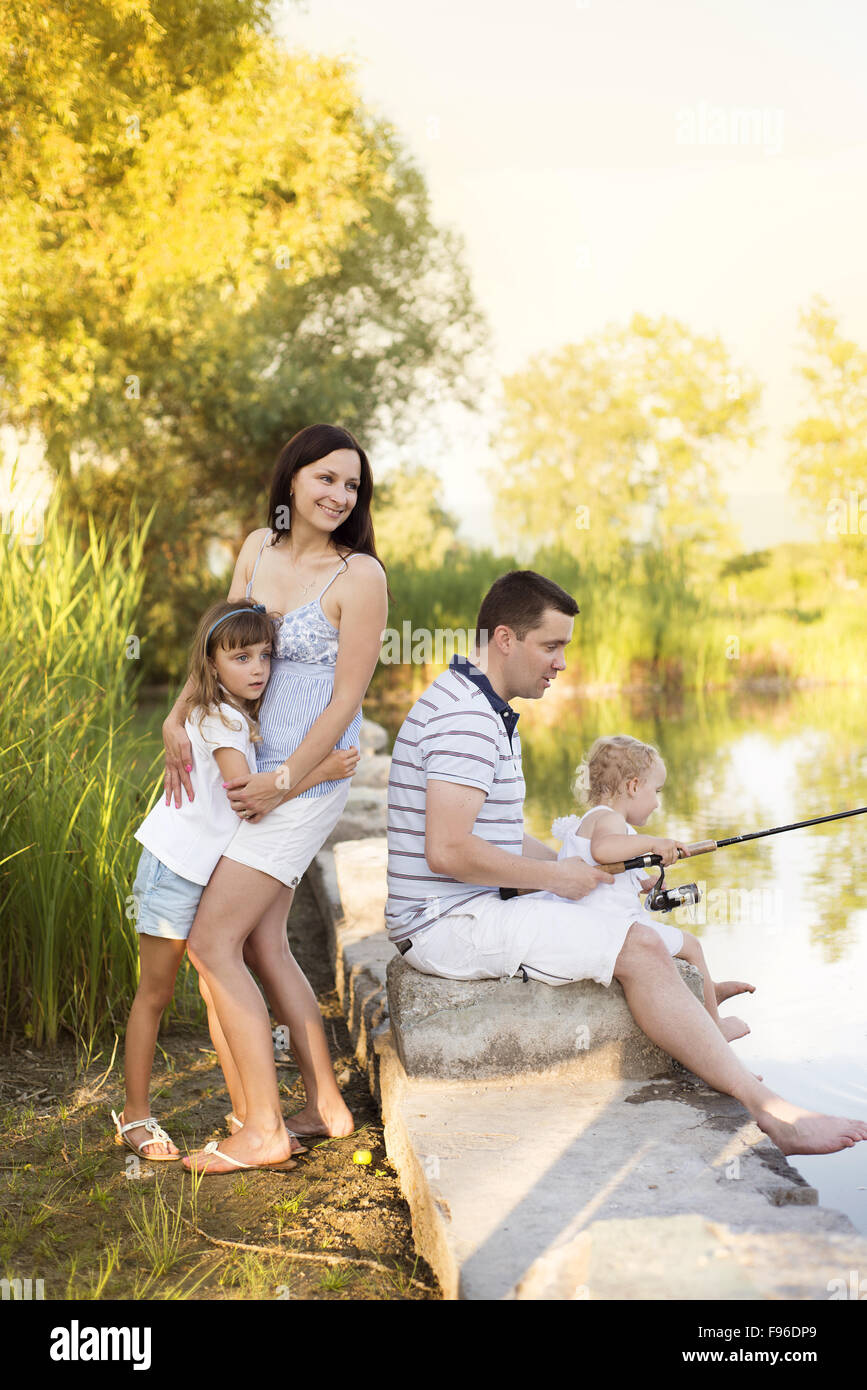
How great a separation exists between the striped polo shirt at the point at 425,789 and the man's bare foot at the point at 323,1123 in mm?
445

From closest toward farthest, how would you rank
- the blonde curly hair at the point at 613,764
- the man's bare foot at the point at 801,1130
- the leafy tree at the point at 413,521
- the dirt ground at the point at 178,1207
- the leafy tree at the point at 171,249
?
1. the dirt ground at the point at 178,1207
2. the man's bare foot at the point at 801,1130
3. the blonde curly hair at the point at 613,764
4. the leafy tree at the point at 171,249
5. the leafy tree at the point at 413,521

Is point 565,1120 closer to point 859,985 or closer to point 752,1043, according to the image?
point 752,1043

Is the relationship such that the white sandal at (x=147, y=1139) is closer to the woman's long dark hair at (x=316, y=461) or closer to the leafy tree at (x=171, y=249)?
the woman's long dark hair at (x=316, y=461)

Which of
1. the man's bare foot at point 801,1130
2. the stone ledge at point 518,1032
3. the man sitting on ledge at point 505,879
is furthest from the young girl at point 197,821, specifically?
the man's bare foot at point 801,1130

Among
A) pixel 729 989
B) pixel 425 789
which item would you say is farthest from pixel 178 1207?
pixel 729 989

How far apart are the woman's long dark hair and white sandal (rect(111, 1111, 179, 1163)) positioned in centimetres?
130

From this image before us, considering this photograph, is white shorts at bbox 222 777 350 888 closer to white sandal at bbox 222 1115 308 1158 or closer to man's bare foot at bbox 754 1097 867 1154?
white sandal at bbox 222 1115 308 1158

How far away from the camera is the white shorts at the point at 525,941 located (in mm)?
2695

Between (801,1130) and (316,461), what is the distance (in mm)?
1748

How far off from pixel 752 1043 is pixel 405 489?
1885 cm

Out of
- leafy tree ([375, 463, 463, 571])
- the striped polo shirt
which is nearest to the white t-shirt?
the striped polo shirt

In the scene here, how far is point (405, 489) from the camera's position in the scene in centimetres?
2184

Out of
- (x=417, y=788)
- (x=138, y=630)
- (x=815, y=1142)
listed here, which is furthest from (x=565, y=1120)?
(x=138, y=630)
